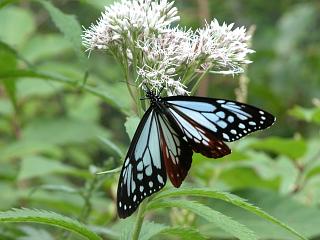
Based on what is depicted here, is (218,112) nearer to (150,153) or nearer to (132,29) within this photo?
(150,153)

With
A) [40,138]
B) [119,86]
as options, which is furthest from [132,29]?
[119,86]

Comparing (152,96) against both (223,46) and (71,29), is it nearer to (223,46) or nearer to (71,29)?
(223,46)

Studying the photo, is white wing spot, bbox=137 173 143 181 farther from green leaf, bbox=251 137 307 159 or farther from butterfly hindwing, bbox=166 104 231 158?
green leaf, bbox=251 137 307 159

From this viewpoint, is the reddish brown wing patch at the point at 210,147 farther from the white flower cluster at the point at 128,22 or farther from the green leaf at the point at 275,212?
the green leaf at the point at 275,212

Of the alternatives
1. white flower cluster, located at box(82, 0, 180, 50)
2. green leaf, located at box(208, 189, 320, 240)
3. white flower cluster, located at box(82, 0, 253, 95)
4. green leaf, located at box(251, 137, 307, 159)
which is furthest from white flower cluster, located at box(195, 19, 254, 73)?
green leaf, located at box(251, 137, 307, 159)

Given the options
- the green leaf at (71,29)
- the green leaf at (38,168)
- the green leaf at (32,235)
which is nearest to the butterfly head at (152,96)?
the green leaf at (71,29)
